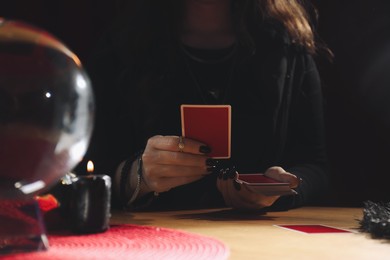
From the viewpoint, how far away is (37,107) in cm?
71

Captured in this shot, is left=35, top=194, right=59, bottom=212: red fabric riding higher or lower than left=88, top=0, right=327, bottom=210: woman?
A: lower

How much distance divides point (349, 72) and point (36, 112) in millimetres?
2008

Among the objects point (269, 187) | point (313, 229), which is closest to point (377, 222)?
point (313, 229)

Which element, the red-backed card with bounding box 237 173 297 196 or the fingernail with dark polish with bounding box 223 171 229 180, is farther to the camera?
the fingernail with dark polish with bounding box 223 171 229 180

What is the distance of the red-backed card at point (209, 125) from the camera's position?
4.31 ft

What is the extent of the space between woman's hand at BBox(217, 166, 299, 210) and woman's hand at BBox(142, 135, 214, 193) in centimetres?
8

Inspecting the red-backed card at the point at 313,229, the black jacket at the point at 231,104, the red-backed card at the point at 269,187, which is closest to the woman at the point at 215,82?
the black jacket at the point at 231,104

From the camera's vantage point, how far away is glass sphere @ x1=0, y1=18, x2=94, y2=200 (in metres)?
0.70

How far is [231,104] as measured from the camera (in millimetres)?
1823

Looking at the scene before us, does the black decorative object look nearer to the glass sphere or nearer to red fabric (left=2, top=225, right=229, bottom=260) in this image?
red fabric (left=2, top=225, right=229, bottom=260)

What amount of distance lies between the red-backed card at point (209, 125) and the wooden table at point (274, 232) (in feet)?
0.62

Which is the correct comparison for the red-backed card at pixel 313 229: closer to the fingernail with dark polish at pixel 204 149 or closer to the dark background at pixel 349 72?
the fingernail with dark polish at pixel 204 149

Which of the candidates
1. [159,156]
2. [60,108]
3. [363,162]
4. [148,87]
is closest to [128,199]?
[159,156]

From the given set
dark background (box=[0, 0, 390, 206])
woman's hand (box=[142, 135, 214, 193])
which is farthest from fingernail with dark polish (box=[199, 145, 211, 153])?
dark background (box=[0, 0, 390, 206])
